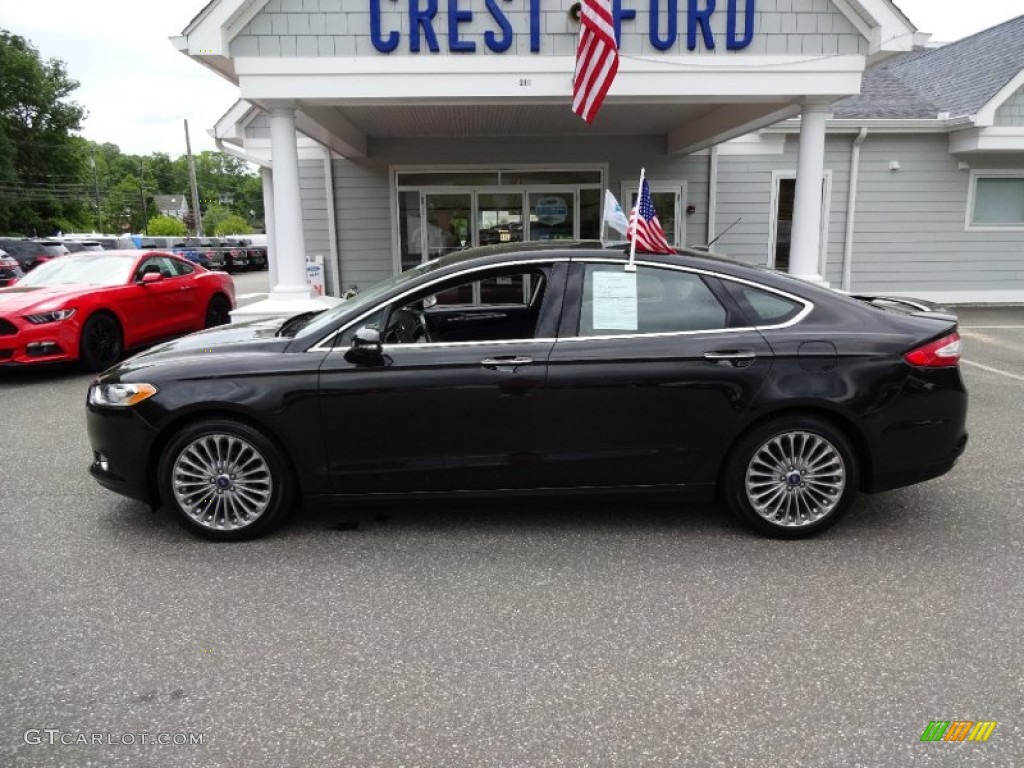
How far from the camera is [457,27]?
27.0 ft

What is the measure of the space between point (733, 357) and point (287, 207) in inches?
246

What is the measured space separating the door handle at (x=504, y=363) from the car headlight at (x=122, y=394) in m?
1.75

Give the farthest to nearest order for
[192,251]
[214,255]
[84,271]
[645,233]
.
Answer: [214,255]
[192,251]
[84,271]
[645,233]

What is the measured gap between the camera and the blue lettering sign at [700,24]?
8250 millimetres

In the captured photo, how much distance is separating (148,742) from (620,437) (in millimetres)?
2541

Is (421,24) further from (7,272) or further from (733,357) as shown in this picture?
(7,272)

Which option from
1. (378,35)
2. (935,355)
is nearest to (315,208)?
(378,35)

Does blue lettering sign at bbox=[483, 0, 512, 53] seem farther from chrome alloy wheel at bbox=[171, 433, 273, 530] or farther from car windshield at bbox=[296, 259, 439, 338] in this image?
chrome alloy wheel at bbox=[171, 433, 273, 530]

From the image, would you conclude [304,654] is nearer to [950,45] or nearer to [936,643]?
[936,643]

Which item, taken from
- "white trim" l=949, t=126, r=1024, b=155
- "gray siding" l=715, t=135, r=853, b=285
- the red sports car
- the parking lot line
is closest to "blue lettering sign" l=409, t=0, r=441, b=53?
the red sports car

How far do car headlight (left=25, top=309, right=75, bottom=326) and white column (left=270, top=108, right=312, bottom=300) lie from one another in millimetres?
2239

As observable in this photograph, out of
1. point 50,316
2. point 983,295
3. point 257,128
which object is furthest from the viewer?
point 983,295

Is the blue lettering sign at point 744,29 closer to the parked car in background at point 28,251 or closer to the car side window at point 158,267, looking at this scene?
the car side window at point 158,267

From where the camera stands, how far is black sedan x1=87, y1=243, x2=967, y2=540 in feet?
13.2
